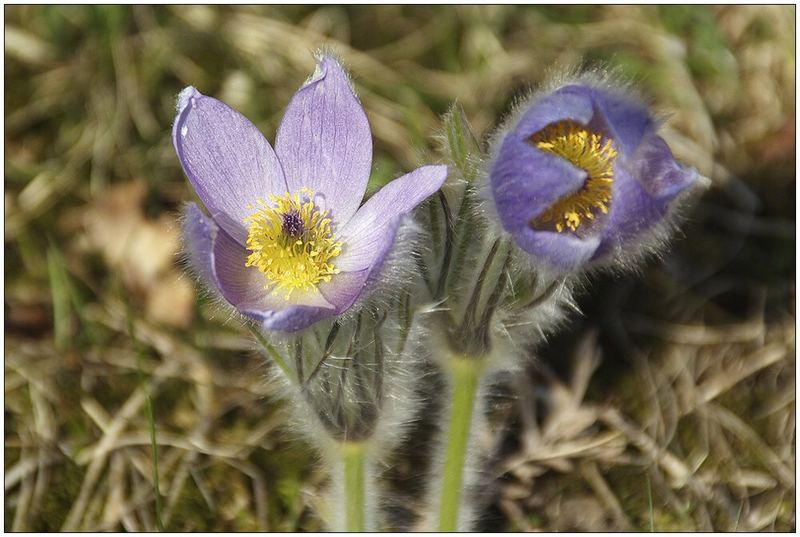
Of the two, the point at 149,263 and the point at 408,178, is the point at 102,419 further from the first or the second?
the point at 408,178

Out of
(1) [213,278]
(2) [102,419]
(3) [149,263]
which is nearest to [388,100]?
(3) [149,263]

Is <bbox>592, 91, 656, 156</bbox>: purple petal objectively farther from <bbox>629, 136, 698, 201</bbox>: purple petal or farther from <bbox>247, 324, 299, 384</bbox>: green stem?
<bbox>247, 324, 299, 384</bbox>: green stem

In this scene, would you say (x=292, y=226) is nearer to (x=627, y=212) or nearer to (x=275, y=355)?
(x=275, y=355)

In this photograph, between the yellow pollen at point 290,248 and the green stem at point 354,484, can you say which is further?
the green stem at point 354,484

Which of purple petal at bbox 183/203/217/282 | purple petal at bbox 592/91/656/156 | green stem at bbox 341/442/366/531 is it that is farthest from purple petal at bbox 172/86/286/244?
purple petal at bbox 592/91/656/156

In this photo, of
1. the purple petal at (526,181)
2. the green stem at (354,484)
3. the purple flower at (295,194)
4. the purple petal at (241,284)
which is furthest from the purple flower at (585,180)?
the green stem at (354,484)

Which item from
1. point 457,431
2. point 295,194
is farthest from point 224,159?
point 457,431

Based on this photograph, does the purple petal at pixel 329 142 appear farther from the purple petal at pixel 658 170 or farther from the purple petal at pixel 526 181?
the purple petal at pixel 658 170
